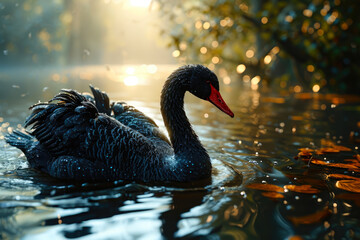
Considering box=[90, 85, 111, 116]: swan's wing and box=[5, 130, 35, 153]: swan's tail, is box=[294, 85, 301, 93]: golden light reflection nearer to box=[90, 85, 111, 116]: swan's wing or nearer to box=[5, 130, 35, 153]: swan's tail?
box=[90, 85, 111, 116]: swan's wing

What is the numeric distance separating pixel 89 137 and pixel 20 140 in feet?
4.71

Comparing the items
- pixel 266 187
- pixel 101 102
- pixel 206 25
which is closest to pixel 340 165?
pixel 266 187

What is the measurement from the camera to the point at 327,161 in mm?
5891

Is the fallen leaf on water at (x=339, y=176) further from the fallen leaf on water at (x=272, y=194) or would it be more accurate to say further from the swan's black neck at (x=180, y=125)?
the swan's black neck at (x=180, y=125)

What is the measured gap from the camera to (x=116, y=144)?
15.9ft

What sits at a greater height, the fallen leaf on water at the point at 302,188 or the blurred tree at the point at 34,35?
the blurred tree at the point at 34,35

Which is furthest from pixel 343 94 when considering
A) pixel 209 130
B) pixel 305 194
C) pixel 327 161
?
pixel 305 194

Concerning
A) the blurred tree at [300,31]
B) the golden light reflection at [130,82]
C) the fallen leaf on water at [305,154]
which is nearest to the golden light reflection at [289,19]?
the blurred tree at [300,31]

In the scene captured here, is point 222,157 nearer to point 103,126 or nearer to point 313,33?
point 103,126

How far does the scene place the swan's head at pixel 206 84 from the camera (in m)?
5.00

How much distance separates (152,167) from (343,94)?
11.2 metres

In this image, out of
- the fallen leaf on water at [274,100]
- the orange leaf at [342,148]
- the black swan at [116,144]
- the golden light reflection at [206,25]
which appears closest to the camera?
the black swan at [116,144]

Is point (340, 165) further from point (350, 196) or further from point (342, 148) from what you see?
point (350, 196)

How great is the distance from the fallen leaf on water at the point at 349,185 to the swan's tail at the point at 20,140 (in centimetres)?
420
